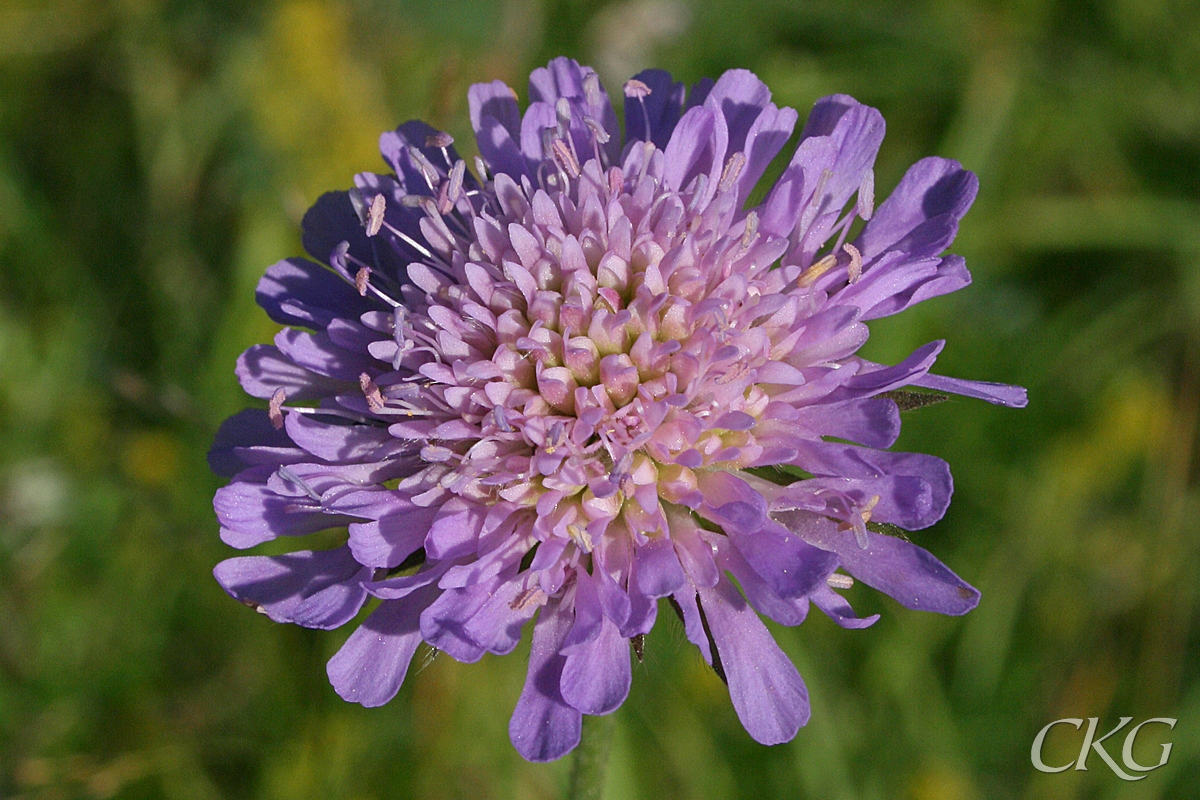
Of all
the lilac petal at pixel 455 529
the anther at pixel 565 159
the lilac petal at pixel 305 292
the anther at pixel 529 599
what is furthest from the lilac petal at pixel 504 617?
the anther at pixel 565 159

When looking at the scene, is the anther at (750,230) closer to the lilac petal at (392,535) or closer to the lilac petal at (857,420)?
the lilac petal at (857,420)

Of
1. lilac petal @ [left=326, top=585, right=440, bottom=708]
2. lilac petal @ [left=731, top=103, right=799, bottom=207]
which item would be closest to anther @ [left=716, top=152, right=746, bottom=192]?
lilac petal @ [left=731, top=103, right=799, bottom=207]

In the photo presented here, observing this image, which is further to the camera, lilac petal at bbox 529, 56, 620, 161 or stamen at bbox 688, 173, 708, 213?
lilac petal at bbox 529, 56, 620, 161

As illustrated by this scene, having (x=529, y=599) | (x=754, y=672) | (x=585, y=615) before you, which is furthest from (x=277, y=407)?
(x=754, y=672)

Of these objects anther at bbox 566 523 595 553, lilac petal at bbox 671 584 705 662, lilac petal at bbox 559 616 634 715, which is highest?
anther at bbox 566 523 595 553

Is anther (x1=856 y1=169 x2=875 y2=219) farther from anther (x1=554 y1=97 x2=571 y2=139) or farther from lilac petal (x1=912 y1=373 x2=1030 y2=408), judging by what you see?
anther (x1=554 y1=97 x2=571 y2=139)

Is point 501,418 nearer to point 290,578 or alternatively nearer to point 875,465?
point 290,578
